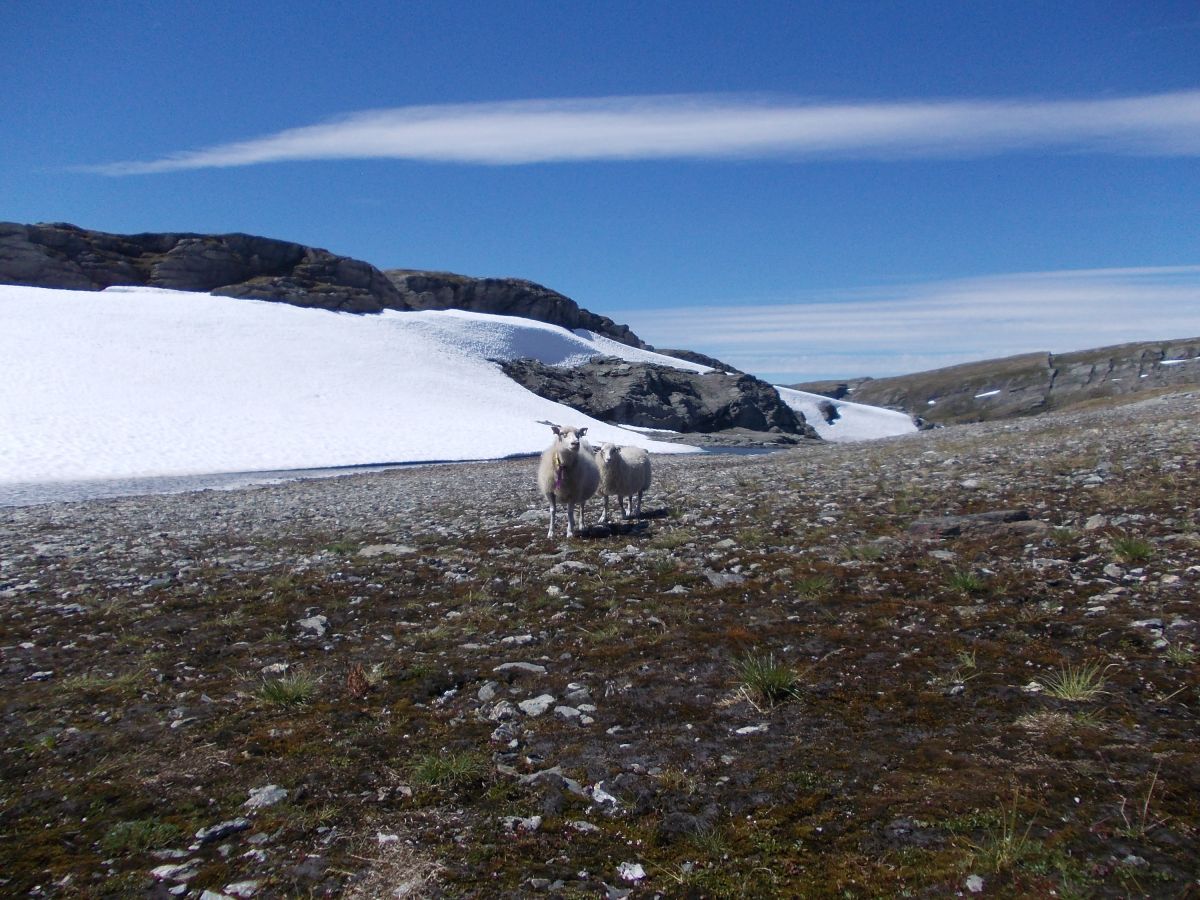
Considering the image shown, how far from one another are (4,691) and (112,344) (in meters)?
65.1

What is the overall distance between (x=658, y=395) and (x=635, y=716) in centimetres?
7765

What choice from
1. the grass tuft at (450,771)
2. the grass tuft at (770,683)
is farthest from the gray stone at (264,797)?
the grass tuft at (770,683)

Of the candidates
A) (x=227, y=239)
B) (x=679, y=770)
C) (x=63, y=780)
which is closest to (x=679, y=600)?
(x=679, y=770)

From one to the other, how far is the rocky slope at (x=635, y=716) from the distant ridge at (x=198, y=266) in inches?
3355

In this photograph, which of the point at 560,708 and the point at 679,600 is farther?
the point at 679,600

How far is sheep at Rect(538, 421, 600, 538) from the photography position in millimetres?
16109

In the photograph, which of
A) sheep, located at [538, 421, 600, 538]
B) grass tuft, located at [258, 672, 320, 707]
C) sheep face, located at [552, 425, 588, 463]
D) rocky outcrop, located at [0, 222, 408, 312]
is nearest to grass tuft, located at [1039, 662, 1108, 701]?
grass tuft, located at [258, 672, 320, 707]

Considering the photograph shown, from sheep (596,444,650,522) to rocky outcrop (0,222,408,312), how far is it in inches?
3189

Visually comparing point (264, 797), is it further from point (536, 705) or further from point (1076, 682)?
point (1076, 682)

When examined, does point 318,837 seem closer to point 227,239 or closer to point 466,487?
point 466,487

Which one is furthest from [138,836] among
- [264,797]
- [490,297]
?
[490,297]

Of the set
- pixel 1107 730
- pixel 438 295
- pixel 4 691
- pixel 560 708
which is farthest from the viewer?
pixel 438 295

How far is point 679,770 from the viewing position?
5.52 m

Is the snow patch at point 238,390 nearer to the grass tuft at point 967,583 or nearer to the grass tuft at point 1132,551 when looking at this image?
the grass tuft at point 967,583
